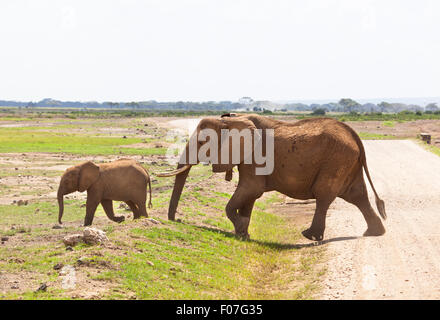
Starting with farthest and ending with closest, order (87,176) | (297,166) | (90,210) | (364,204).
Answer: (87,176)
(90,210)
(364,204)
(297,166)

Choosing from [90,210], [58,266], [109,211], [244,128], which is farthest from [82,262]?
[109,211]

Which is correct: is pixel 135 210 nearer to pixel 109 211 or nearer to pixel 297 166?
pixel 109 211

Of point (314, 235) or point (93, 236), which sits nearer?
point (93, 236)

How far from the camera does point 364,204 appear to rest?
16.4m

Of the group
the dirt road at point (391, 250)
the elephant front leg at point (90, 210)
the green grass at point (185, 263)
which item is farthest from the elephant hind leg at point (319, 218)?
the elephant front leg at point (90, 210)

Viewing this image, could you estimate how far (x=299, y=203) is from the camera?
2302 centimetres

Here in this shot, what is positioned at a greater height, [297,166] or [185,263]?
[297,166]

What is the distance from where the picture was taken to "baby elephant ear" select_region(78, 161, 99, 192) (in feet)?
62.2

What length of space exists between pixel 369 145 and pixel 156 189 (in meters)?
30.1

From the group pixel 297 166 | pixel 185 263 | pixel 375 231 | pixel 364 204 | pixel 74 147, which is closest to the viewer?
pixel 185 263

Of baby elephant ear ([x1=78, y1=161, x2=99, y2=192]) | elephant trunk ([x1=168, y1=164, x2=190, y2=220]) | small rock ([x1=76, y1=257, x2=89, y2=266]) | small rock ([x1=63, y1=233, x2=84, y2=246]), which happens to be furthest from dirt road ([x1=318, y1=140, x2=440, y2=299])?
baby elephant ear ([x1=78, y1=161, x2=99, y2=192])

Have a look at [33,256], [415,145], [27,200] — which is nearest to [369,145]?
[415,145]

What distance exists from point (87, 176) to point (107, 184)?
0.74 metres
